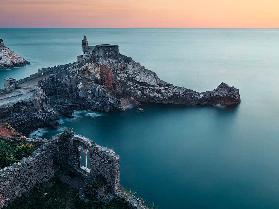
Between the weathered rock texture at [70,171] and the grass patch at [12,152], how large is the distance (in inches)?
45.0

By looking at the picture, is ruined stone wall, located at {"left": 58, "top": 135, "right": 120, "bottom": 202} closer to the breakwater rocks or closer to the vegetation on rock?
the vegetation on rock

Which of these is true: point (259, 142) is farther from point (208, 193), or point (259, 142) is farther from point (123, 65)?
point (123, 65)

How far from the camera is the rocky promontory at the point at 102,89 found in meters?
58.7

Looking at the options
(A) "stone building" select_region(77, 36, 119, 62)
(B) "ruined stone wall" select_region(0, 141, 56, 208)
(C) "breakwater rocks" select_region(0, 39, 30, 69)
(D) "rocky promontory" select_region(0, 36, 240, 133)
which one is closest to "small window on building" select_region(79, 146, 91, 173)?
(B) "ruined stone wall" select_region(0, 141, 56, 208)

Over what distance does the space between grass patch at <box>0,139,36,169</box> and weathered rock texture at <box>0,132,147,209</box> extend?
1142mm

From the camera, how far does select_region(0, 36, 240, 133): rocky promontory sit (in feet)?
193

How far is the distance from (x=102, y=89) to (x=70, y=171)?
3315 centimetres

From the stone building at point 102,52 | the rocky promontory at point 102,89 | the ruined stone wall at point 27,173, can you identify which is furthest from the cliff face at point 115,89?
the ruined stone wall at point 27,173

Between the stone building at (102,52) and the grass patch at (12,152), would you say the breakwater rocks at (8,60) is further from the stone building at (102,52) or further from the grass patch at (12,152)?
the grass patch at (12,152)

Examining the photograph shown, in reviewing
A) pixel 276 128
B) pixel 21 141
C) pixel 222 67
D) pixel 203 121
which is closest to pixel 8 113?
pixel 21 141

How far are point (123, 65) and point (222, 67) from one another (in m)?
63.6

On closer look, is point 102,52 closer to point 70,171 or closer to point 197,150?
point 197,150

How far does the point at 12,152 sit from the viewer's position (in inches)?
1074

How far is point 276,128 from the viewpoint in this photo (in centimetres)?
5462
